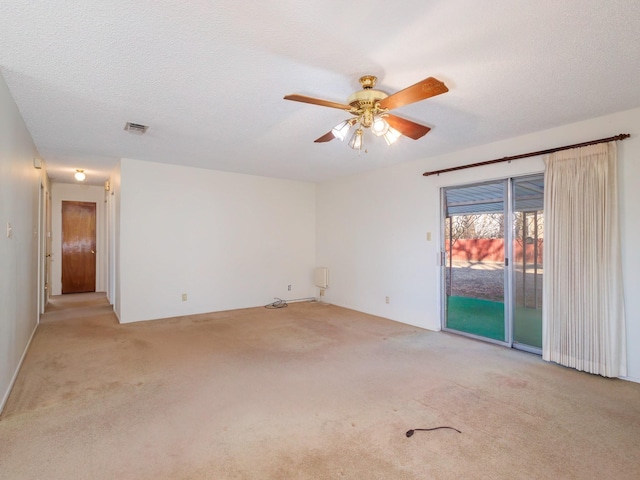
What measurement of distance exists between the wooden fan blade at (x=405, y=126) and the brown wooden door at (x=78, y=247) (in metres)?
7.58

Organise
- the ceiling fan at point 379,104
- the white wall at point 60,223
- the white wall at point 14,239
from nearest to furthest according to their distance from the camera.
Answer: the ceiling fan at point 379,104 < the white wall at point 14,239 < the white wall at point 60,223

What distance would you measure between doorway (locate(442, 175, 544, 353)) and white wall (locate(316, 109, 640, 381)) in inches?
6.9

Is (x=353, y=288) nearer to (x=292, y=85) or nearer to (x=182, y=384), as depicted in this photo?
(x=182, y=384)

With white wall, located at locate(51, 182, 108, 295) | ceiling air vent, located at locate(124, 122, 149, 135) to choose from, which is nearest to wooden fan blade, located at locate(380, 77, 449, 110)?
ceiling air vent, located at locate(124, 122, 149, 135)

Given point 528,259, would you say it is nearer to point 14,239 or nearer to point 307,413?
point 307,413

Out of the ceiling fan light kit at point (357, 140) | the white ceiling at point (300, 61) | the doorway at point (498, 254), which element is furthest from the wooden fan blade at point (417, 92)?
the doorway at point (498, 254)

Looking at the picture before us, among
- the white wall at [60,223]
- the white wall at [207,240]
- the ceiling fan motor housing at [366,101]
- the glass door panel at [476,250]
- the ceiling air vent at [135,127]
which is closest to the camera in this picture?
the ceiling fan motor housing at [366,101]

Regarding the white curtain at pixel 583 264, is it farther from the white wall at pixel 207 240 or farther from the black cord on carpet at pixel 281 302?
the white wall at pixel 207 240

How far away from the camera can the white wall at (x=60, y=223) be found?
713cm

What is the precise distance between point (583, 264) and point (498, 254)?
3.01ft

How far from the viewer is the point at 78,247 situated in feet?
24.3

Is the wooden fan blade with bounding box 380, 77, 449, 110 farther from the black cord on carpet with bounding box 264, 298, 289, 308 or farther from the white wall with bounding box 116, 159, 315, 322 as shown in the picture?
the black cord on carpet with bounding box 264, 298, 289, 308

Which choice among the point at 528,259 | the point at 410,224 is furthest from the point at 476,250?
the point at 410,224

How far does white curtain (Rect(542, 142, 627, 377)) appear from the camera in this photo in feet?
9.80
